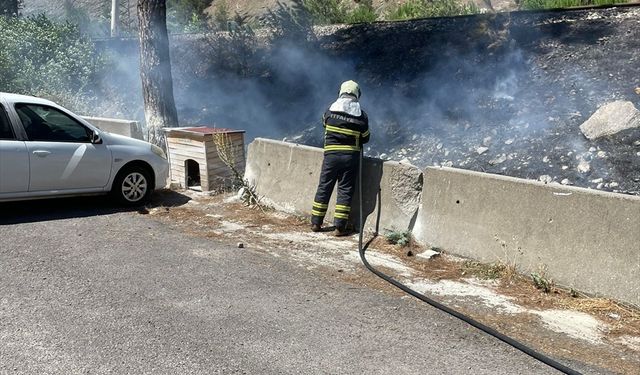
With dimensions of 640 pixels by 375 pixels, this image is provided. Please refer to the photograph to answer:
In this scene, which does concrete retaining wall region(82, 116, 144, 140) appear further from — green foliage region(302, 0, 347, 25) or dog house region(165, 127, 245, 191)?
green foliage region(302, 0, 347, 25)

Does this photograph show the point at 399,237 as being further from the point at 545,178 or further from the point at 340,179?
the point at 545,178

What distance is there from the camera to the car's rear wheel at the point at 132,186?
8.93 meters

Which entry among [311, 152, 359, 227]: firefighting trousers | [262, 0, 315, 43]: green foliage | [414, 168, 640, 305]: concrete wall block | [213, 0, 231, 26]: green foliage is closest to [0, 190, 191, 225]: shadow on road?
[311, 152, 359, 227]: firefighting trousers

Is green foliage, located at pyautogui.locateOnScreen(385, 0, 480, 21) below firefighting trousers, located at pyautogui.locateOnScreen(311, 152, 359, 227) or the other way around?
the other way around

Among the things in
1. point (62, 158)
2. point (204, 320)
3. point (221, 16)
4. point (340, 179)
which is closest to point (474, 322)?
point (204, 320)

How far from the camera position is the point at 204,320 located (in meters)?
5.07

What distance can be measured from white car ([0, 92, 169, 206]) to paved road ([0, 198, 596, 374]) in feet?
3.79

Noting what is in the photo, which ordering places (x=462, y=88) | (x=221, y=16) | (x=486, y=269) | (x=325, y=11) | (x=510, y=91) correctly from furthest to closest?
(x=221, y=16) < (x=325, y=11) < (x=462, y=88) < (x=510, y=91) < (x=486, y=269)

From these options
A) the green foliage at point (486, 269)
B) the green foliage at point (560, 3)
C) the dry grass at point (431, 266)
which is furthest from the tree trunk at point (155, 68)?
the green foliage at point (560, 3)

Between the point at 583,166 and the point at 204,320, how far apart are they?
5.98 m

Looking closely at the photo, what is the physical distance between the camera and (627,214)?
540cm

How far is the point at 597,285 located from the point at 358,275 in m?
2.13

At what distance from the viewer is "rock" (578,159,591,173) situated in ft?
28.8

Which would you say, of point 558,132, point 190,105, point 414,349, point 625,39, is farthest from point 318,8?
point 414,349
